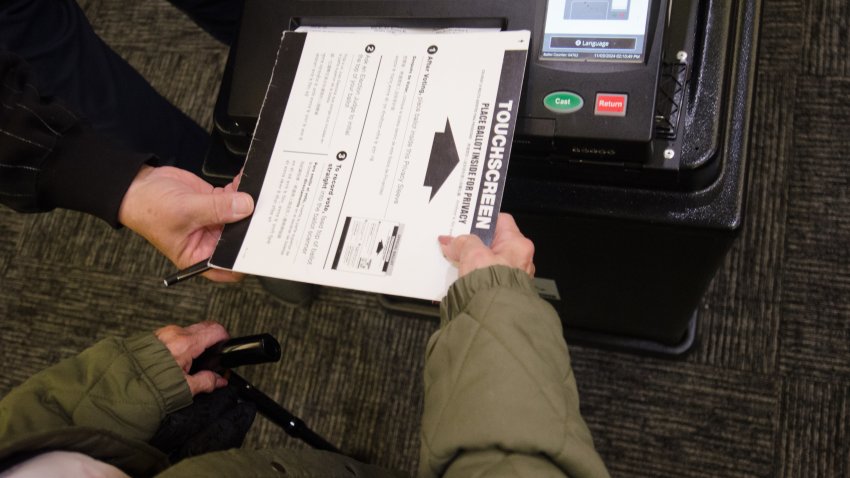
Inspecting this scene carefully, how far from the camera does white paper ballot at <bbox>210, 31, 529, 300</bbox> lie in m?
0.63

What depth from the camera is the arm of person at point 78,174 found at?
31.6 inches

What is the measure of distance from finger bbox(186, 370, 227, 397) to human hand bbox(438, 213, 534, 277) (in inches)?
14.7

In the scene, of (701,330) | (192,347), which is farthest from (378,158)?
(701,330)

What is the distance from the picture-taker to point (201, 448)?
766 mm

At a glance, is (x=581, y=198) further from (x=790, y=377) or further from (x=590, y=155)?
(x=790, y=377)

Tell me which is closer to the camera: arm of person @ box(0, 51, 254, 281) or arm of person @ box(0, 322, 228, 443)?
arm of person @ box(0, 322, 228, 443)

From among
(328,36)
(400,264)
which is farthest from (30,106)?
(400,264)

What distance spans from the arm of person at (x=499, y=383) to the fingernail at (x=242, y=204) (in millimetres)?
203

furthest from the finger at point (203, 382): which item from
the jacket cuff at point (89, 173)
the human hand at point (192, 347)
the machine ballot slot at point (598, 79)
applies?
the machine ballot slot at point (598, 79)

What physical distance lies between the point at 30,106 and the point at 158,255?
728 millimetres

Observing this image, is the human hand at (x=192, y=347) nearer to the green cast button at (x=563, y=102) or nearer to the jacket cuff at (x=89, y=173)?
the jacket cuff at (x=89, y=173)

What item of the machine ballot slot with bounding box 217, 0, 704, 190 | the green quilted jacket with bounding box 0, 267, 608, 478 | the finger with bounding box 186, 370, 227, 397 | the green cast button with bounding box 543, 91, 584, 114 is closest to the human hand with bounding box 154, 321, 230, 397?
the finger with bounding box 186, 370, 227, 397

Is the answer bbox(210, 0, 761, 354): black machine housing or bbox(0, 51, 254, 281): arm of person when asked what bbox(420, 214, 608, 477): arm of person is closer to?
bbox(210, 0, 761, 354): black machine housing

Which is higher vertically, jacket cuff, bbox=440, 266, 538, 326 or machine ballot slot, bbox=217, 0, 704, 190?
machine ballot slot, bbox=217, 0, 704, 190
